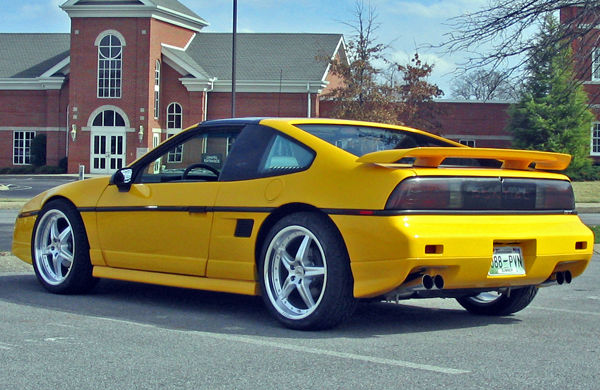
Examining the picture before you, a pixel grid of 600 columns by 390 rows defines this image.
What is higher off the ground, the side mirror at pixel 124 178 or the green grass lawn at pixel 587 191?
the side mirror at pixel 124 178

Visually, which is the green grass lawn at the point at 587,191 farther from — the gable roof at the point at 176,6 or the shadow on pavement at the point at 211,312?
the shadow on pavement at the point at 211,312

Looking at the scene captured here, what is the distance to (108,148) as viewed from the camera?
49.9 metres

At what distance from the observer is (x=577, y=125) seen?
42781 millimetres

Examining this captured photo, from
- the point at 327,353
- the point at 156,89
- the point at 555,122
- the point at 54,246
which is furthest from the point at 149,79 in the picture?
the point at 327,353

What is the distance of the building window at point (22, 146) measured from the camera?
53875mm

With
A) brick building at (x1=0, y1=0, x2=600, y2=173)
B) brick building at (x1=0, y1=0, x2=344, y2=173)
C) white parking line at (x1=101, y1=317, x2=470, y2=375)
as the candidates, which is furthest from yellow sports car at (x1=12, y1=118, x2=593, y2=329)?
brick building at (x1=0, y1=0, x2=344, y2=173)

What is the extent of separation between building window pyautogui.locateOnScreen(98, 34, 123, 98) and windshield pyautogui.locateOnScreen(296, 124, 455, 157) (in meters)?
43.7

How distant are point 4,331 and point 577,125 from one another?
39487 mm

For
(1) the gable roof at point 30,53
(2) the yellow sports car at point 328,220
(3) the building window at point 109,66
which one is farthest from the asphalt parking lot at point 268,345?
(1) the gable roof at point 30,53

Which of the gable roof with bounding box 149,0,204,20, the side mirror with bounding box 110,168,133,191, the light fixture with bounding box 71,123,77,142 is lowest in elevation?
the side mirror with bounding box 110,168,133,191

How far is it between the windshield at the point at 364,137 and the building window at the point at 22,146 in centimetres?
4903

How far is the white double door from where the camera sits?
163 ft

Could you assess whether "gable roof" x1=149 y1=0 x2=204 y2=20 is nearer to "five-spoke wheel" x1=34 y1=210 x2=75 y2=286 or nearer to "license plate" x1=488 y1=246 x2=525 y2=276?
"five-spoke wheel" x1=34 y1=210 x2=75 y2=286

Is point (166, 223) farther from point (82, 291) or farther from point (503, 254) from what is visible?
point (503, 254)
